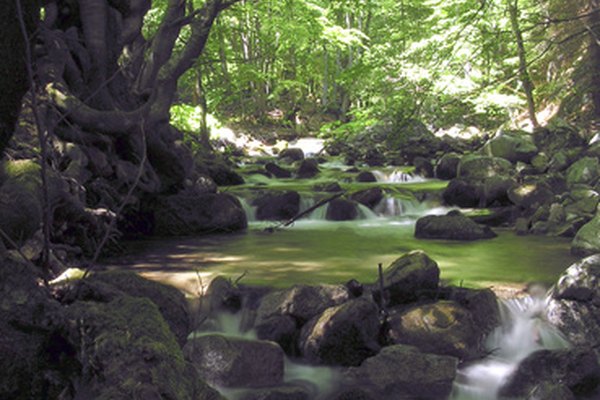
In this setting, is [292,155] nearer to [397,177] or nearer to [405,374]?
[397,177]

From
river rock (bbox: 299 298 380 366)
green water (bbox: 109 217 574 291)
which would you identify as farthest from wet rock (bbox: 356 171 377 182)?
river rock (bbox: 299 298 380 366)

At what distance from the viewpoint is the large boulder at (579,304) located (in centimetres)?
576

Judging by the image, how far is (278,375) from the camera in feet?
17.1

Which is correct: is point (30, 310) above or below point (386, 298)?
above

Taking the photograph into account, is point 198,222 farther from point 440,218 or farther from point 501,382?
point 501,382

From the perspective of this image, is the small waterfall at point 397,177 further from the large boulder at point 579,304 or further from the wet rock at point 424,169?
the large boulder at point 579,304

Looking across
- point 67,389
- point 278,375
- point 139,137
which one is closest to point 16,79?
point 67,389

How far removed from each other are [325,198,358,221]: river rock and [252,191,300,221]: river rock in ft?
2.30

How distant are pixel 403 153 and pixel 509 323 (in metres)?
15.2

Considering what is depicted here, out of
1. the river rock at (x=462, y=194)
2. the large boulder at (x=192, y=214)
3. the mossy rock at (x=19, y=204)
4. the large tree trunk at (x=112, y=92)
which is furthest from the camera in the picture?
the river rock at (x=462, y=194)

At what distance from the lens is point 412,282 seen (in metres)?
6.31

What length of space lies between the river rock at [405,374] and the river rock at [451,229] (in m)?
5.20

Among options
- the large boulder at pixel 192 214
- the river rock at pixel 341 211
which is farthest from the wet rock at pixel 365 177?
the large boulder at pixel 192 214

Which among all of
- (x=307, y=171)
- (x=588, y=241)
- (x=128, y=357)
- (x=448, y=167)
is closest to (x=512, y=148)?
(x=448, y=167)
